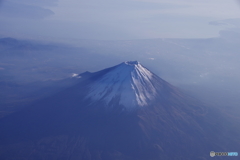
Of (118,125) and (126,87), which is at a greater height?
(126,87)

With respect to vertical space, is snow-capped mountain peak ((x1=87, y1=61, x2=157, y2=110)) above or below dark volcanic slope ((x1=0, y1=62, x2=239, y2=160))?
above

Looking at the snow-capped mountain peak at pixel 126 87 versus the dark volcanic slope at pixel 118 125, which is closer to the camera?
the dark volcanic slope at pixel 118 125

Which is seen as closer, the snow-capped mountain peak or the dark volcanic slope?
the dark volcanic slope

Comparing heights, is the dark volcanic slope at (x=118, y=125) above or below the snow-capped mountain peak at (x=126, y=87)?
below

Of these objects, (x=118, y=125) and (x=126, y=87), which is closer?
(x=118, y=125)
